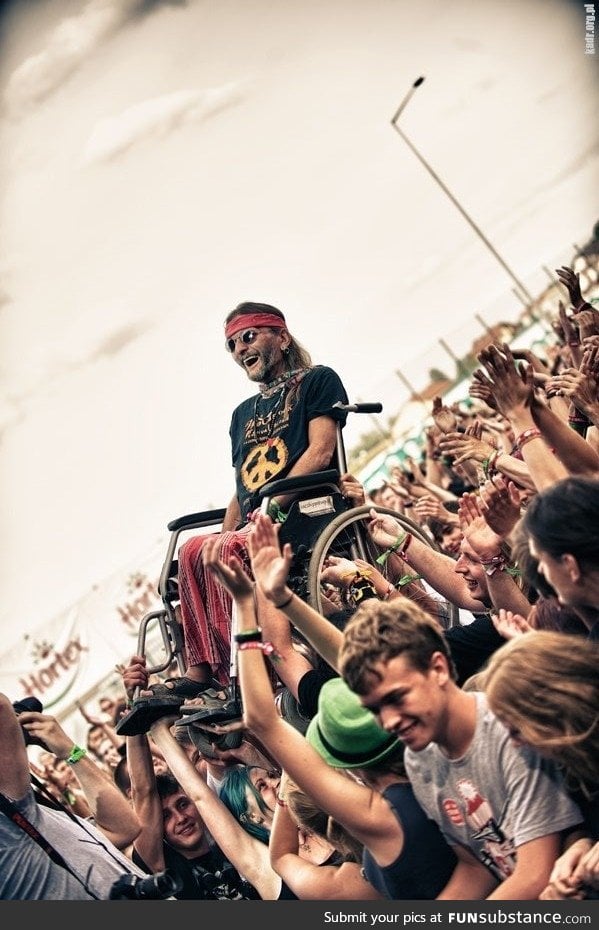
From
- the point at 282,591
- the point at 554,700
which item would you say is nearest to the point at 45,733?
the point at 282,591

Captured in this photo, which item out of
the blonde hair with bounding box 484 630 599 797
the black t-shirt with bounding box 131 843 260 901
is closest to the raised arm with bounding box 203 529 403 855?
the blonde hair with bounding box 484 630 599 797

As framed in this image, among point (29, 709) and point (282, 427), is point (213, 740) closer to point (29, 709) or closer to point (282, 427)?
point (29, 709)

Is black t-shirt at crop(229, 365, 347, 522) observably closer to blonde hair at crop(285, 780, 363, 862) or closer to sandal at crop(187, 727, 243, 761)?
sandal at crop(187, 727, 243, 761)

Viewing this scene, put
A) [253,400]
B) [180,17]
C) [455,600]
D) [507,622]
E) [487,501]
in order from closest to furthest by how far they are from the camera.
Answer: [507,622], [487,501], [455,600], [253,400], [180,17]

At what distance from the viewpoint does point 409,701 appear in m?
2.72

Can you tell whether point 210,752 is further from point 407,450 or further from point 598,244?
point 598,244

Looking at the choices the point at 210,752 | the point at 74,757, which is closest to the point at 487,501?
the point at 210,752

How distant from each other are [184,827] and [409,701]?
1841 mm

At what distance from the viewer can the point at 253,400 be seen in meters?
4.60

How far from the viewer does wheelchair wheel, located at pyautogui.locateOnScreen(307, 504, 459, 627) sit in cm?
392

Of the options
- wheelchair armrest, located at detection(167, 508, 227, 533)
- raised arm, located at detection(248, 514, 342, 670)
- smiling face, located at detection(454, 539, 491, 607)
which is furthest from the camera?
wheelchair armrest, located at detection(167, 508, 227, 533)

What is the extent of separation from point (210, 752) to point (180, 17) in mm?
3380

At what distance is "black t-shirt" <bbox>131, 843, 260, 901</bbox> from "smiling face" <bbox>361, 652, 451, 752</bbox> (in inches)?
58.1

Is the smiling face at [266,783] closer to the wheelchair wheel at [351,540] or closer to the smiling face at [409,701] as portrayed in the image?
the wheelchair wheel at [351,540]
